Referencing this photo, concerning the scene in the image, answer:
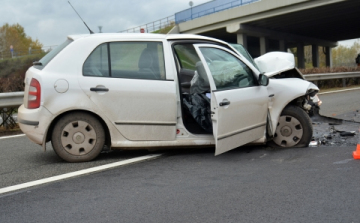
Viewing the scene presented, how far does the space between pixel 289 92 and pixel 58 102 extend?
3.07 meters

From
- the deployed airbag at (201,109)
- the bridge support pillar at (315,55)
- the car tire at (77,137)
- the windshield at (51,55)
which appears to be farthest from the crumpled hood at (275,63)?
the bridge support pillar at (315,55)

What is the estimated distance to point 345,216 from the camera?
330cm

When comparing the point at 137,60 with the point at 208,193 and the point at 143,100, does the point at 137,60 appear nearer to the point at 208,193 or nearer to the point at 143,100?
the point at 143,100

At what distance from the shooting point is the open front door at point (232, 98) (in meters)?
5.14

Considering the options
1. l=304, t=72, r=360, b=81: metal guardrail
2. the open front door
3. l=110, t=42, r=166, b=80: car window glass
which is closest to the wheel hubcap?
l=110, t=42, r=166, b=80: car window glass

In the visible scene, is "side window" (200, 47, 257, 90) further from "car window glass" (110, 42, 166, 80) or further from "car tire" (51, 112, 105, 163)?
"car tire" (51, 112, 105, 163)

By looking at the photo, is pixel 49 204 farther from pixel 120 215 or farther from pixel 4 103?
pixel 4 103

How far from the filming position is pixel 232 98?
17.4 ft

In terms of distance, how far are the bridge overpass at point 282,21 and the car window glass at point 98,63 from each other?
28.4 metres

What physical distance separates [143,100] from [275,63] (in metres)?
2.15

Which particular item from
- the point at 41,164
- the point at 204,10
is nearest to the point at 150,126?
the point at 41,164

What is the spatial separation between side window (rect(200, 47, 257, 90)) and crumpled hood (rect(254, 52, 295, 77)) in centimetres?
40

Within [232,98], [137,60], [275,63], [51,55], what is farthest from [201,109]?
[51,55]

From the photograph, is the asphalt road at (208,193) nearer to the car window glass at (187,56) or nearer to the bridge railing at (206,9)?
the car window glass at (187,56)
